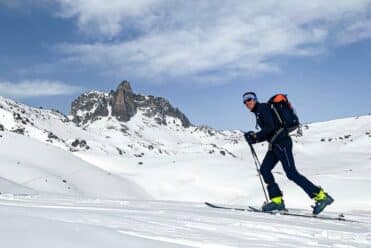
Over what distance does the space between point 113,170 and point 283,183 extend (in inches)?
607

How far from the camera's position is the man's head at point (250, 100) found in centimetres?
966

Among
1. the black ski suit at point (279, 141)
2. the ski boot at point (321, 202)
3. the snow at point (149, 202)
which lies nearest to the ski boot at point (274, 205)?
the black ski suit at point (279, 141)

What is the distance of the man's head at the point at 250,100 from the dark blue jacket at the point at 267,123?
0.35 feet

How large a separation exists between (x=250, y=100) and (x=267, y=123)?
59 centimetres

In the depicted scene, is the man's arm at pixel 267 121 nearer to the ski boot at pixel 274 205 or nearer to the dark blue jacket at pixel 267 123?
the dark blue jacket at pixel 267 123

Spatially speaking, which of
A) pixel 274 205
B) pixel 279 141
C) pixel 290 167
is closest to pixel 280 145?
pixel 279 141

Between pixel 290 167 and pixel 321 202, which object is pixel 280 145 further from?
pixel 321 202

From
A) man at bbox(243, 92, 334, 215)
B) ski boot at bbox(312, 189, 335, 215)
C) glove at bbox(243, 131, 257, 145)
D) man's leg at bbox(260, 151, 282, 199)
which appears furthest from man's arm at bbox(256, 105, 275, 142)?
ski boot at bbox(312, 189, 335, 215)

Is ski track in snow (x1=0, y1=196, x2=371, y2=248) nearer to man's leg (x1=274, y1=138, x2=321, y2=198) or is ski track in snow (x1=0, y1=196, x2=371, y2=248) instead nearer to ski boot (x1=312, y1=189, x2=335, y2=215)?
ski boot (x1=312, y1=189, x2=335, y2=215)

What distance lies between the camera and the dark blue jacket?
370 inches

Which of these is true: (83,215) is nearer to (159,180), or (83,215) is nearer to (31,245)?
(31,245)

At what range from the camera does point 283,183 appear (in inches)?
927

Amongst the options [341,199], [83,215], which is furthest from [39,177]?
[83,215]

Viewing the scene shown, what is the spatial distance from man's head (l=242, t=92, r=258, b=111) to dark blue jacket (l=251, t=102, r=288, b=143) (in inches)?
4.2
